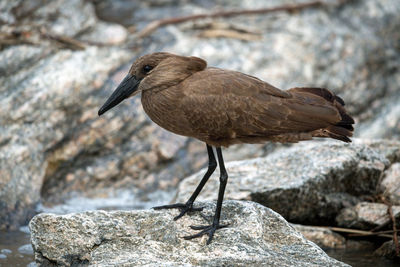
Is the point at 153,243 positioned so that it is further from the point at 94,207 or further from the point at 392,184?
the point at 392,184

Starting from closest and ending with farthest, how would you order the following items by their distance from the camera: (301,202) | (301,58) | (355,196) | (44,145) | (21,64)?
(301,202) → (355,196) → (44,145) → (21,64) → (301,58)

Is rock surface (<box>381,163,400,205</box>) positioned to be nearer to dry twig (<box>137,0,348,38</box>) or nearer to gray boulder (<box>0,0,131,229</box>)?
gray boulder (<box>0,0,131,229</box>)

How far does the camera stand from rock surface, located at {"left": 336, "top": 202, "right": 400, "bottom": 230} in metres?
5.87

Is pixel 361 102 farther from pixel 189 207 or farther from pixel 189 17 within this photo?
pixel 189 207

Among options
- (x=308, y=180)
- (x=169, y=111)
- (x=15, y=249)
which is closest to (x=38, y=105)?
(x=15, y=249)

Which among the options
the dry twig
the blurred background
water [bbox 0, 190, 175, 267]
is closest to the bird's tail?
the blurred background

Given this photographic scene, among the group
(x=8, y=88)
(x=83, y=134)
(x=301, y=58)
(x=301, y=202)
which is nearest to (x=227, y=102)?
(x=301, y=202)

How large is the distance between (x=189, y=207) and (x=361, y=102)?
5.19 meters

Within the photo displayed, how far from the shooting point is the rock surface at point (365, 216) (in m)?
5.87

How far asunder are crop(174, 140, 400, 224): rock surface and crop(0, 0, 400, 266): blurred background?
1.64 feet

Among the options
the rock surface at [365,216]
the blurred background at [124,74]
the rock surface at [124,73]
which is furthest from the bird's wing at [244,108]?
the rock surface at [124,73]

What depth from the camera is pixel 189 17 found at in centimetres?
896

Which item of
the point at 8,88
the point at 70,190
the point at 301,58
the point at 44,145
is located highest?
the point at 301,58

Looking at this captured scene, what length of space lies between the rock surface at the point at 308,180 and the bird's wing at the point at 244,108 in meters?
1.13
